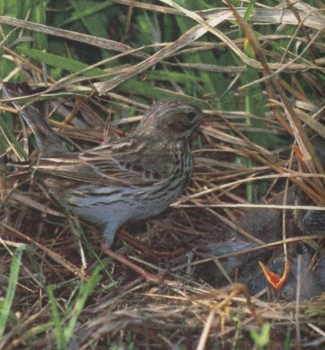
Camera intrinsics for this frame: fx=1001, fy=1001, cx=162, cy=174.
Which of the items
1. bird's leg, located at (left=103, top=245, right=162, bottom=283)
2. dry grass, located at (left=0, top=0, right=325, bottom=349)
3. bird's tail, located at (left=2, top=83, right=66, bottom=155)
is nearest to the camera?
dry grass, located at (left=0, top=0, right=325, bottom=349)

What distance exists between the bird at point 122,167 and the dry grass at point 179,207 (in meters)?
0.13

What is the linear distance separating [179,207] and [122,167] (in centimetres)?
42

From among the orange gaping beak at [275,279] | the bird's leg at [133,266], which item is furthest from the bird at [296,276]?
the bird's leg at [133,266]

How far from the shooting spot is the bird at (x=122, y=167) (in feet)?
15.8

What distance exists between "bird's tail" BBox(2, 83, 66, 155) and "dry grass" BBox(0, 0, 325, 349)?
4.2 inches

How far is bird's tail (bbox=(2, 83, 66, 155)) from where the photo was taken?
498 centimetres

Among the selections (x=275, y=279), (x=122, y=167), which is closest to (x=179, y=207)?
(x=122, y=167)

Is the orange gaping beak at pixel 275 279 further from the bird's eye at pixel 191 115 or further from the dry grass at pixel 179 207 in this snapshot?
the bird's eye at pixel 191 115

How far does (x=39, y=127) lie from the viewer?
5.00 metres

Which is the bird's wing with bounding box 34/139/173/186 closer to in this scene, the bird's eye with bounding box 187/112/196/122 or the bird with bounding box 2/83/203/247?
the bird with bounding box 2/83/203/247

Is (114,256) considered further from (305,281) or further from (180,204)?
(305,281)

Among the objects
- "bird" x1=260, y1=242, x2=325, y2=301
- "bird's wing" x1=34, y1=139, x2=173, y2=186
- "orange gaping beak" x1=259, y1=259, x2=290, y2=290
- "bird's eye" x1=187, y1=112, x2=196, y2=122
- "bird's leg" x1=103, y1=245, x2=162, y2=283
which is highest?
"bird's eye" x1=187, y1=112, x2=196, y2=122

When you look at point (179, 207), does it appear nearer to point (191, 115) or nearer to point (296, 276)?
point (191, 115)

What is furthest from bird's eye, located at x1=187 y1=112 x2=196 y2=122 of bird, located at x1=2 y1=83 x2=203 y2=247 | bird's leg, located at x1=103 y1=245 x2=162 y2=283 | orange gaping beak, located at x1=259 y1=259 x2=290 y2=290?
orange gaping beak, located at x1=259 y1=259 x2=290 y2=290
